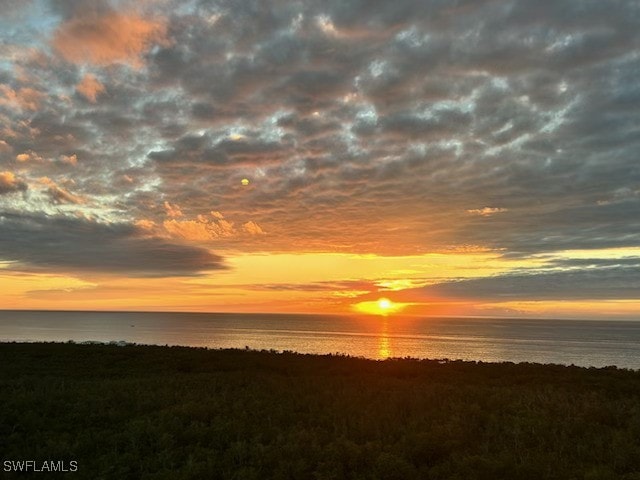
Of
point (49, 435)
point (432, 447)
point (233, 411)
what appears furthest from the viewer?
point (233, 411)

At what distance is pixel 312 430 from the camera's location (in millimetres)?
11461

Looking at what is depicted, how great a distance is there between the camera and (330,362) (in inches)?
1145

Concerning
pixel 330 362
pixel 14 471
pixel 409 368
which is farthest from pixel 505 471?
pixel 330 362

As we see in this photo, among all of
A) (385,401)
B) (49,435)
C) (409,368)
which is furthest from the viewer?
(409,368)

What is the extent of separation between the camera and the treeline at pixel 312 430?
911 centimetres

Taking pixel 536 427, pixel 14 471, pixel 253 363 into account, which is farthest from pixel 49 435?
pixel 253 363

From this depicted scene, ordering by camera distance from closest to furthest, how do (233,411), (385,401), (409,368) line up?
1. (233,411)
2. (385,401)
3. (409,368)

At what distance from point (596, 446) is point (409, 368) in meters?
16.4

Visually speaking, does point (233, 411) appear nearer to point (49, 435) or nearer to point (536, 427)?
point (49, 435)

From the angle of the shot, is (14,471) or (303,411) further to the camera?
(303,411)

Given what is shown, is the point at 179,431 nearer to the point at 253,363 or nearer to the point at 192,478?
the point at 192,478

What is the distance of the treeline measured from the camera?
9.11m

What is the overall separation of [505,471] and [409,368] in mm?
17832

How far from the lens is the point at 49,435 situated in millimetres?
11008
